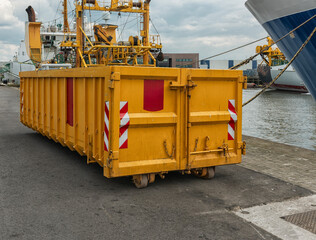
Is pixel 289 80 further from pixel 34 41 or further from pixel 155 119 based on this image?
pixel 155 119

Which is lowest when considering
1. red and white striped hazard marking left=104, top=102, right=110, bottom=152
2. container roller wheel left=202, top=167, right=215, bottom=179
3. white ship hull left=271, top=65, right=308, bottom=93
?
container roller wheel left=202, top=167, right=215, bottom=179

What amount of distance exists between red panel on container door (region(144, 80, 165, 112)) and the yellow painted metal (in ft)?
96.0

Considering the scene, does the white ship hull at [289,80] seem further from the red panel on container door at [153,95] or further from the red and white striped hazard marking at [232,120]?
the red panel on container door at [153,95]

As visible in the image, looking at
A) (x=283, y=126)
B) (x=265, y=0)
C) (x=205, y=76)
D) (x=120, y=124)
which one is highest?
(x=265, y=0)

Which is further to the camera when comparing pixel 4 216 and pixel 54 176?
pixel 54 176

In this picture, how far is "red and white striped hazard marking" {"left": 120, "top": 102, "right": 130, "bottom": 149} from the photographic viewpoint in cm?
509

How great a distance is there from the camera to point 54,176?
20.4 ft

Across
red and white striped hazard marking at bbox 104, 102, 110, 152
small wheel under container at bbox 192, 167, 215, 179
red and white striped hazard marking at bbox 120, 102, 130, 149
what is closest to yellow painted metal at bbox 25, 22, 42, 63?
small wheel under container at bbox 192, 167, 215, 179

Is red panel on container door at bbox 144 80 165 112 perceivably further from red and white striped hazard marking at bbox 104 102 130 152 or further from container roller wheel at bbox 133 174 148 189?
container roller wheel at bbox 133 174 148 189

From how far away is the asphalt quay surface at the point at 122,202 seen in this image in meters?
3.97

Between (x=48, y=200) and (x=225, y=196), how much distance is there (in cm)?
238

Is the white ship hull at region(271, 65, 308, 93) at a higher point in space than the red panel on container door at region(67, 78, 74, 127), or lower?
higher

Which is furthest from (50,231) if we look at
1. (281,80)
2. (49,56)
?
(281,80)

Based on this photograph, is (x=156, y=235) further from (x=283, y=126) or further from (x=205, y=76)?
(x=283, y=126)
